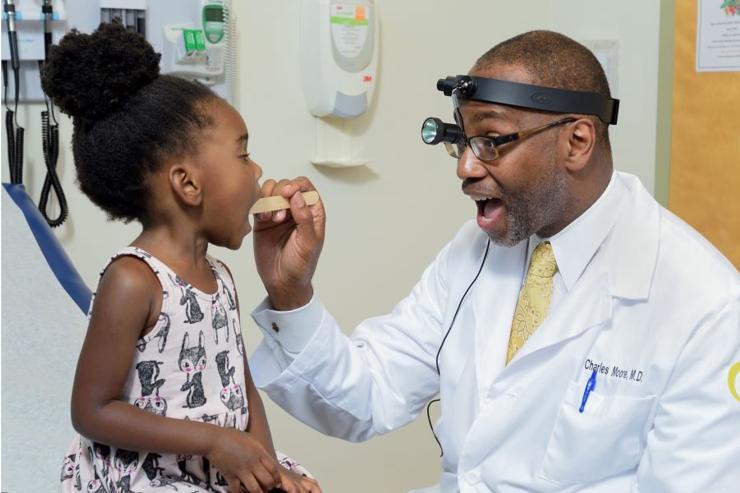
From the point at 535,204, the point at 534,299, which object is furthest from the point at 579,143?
the point at 534,299

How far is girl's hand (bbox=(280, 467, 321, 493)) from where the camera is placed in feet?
4.22

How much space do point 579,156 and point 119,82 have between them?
0.71m

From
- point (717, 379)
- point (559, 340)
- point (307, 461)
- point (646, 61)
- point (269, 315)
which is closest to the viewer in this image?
point (717, 379)

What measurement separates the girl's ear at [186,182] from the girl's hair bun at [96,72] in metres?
0.13

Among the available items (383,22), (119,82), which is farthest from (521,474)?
(383,22)

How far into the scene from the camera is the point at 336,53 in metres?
2.29

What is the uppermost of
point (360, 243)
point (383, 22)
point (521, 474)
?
point (383, 22)

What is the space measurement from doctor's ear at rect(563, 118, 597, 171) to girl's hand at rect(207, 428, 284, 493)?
0.67 m

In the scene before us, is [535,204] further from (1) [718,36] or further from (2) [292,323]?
(1) [718,36]

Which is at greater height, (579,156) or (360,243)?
(579,156)

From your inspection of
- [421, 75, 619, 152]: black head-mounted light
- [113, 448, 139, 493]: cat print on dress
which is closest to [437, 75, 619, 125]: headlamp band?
[421, 75, 619, 152]: black head-mounted light

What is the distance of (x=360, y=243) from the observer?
2.49 m

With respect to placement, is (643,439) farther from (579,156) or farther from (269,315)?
(269,315)

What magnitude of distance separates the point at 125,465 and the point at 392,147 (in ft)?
4.63
